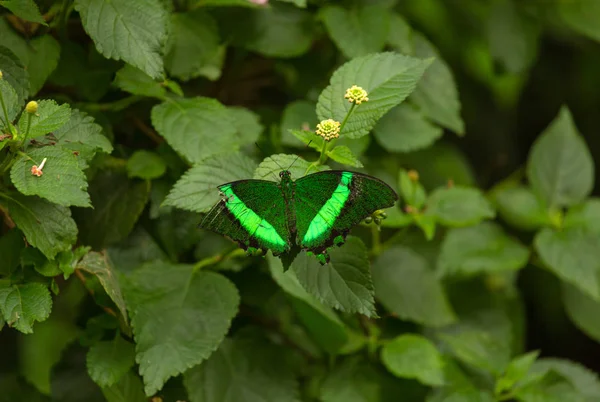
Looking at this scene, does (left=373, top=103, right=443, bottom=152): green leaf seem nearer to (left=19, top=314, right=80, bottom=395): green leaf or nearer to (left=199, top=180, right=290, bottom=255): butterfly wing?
(left=199, top=180, right=290, bottom=255): butterfly wing

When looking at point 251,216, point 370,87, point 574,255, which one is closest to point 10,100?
point 251,216

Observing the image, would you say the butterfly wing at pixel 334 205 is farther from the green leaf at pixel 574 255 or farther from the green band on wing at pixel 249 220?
the green leaf at pixel 574 255

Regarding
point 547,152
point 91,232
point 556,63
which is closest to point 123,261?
point 91,232

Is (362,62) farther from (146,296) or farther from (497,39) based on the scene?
(497,39)

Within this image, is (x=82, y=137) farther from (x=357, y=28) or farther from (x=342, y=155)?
(x=357, y=28)

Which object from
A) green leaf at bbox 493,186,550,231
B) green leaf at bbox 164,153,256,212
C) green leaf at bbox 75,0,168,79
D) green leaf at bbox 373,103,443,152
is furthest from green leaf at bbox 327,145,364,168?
green leaf at bbox 493,186,550,231

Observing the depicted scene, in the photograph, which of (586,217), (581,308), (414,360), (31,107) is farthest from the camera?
(581,308)

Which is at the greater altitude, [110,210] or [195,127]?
[195,127]

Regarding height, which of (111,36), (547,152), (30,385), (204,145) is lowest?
(30,385)
